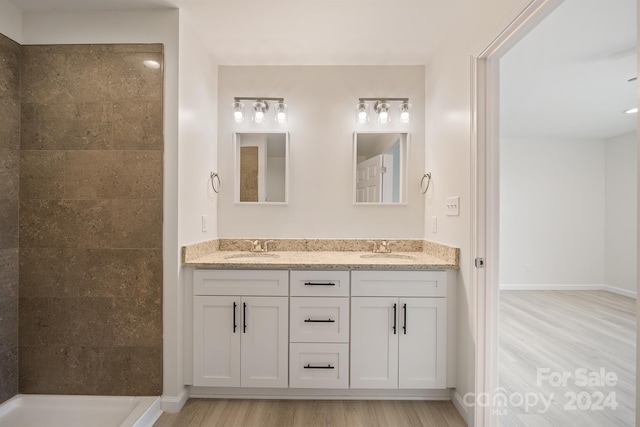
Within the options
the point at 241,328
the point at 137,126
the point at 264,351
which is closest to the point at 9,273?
the point at 137,126

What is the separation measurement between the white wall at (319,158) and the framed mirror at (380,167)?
59 mm

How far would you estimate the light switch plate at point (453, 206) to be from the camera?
1.95 m

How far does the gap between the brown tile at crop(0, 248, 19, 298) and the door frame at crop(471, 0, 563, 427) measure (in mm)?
2723

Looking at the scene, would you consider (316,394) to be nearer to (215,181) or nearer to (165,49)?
(215,181)

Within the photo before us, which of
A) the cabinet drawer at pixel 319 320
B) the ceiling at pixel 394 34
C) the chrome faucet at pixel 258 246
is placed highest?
the ceiling at pixel 394 34

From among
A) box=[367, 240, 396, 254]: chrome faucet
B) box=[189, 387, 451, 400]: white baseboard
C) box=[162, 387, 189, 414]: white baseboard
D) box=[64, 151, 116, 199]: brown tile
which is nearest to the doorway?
box=[189, 387, 451, 400]: white baseboard

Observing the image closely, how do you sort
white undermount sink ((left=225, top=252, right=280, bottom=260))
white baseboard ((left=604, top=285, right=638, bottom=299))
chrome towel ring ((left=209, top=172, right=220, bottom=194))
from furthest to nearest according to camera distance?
white baseboard ((left=604, top=285, right=638, bottom=299)) → chrome towel ring ((left=209, top=172, right=220, bottom=194)) → white undermount sink ((left=225, top=252, right=280, bottom=260))

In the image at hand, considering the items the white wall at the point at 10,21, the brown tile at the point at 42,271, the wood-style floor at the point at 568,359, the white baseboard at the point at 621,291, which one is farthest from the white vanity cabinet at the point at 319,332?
the white baseboard at the point at 621,291

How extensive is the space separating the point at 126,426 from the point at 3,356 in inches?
35.3

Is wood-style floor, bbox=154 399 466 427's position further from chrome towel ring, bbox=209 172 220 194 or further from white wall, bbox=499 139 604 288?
white wall, bbox=499 139 604 288

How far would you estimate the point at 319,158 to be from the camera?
8.52 ft

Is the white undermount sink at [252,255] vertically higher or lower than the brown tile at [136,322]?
higher

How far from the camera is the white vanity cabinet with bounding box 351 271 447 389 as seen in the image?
1961 millimetres

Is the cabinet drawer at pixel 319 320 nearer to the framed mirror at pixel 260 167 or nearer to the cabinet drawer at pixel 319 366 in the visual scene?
the cabinet drawer at pixel 319 366
